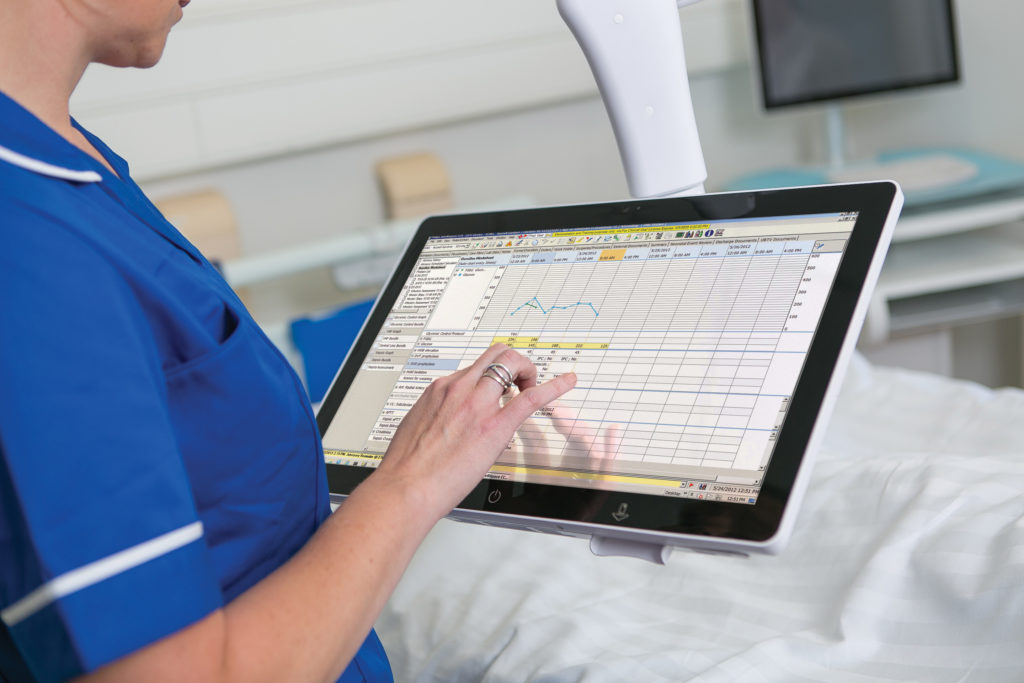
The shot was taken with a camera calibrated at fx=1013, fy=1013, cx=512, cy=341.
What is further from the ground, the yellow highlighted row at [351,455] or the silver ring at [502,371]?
the silver ring at [502,371]

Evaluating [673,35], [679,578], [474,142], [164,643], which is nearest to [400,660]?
[679,578]

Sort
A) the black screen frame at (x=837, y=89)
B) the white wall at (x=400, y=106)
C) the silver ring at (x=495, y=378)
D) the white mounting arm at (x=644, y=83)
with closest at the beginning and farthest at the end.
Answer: the silver ring at (x=495, y=378), the white mounting arm at (x=644, y=83), the white wall at (x=400, y=106), the black screen frame at (x=837, y=89)

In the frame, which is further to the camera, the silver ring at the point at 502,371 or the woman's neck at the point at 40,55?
the silver ring at the point at 502,371

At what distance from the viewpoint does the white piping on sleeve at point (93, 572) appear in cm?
53

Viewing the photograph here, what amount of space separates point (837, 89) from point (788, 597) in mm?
1947

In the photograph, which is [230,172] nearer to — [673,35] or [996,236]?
[673,35]

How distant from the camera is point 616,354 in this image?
0.87 metres

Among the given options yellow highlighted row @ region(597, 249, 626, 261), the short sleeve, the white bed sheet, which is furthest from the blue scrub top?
the white bed sheet

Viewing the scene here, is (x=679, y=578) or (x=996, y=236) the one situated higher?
(x=679, y=578)

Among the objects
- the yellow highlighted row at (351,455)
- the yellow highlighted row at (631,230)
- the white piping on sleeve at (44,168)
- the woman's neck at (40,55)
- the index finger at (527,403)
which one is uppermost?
the woman's neck at (40,55)

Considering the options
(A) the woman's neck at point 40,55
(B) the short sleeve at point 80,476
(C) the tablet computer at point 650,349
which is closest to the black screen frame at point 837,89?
(C) the tablet computer at point 650,349

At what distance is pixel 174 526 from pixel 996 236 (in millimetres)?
2560

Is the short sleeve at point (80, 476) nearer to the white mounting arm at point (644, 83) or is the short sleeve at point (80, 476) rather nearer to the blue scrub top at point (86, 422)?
the blue scrub top at point (86, 422)

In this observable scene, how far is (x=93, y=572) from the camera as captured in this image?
536 mm
